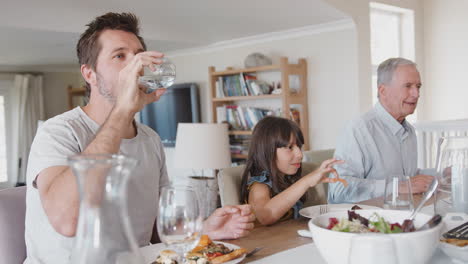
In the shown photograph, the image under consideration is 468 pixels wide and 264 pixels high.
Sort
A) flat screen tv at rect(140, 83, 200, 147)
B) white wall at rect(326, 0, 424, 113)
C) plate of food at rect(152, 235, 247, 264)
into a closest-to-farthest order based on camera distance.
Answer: plate of food at rect(152, 235, 247, 264) → white wall at rect(326, 0, 424, 113) → flat screen tv at rect(140, 83, 200, 147)

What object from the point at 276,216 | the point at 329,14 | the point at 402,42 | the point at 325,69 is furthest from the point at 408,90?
the point at 402,42

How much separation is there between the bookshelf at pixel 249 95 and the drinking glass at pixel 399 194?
3.28 m

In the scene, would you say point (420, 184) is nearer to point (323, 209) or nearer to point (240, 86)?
point (323, 209)

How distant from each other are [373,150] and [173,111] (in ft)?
12.8

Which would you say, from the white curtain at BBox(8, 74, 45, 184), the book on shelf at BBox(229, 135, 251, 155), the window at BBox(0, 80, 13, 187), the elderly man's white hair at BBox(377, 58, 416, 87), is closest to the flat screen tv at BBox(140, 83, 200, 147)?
the book on shelf at BBox(229, 135, 251, 155)

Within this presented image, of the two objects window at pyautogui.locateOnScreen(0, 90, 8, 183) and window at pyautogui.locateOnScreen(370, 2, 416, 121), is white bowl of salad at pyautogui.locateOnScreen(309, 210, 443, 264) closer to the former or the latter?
window at pyautogui.locateOnScreen(370, 2, 416, 121)

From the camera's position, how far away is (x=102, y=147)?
1.09 m

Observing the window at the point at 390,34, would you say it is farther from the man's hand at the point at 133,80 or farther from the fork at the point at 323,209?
the man's hand at the point at 133,80

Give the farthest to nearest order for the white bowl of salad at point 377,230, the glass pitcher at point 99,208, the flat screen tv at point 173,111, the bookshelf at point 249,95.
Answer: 1. the flat screen tv at point 173,111
2. the bookshelf at point 249,95
3. the white bowl of salad at point 377,230
4. the glass pitcher at point 99,208

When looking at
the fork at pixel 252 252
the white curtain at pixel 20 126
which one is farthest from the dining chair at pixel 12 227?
the white curtain at pixel 20 126

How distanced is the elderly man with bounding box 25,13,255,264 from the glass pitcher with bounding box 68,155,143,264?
0.52 metres

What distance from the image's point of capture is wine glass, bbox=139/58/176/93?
51.5 inches

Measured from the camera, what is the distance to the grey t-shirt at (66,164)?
1.27 meters

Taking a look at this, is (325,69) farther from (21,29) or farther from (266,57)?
(21,29)
